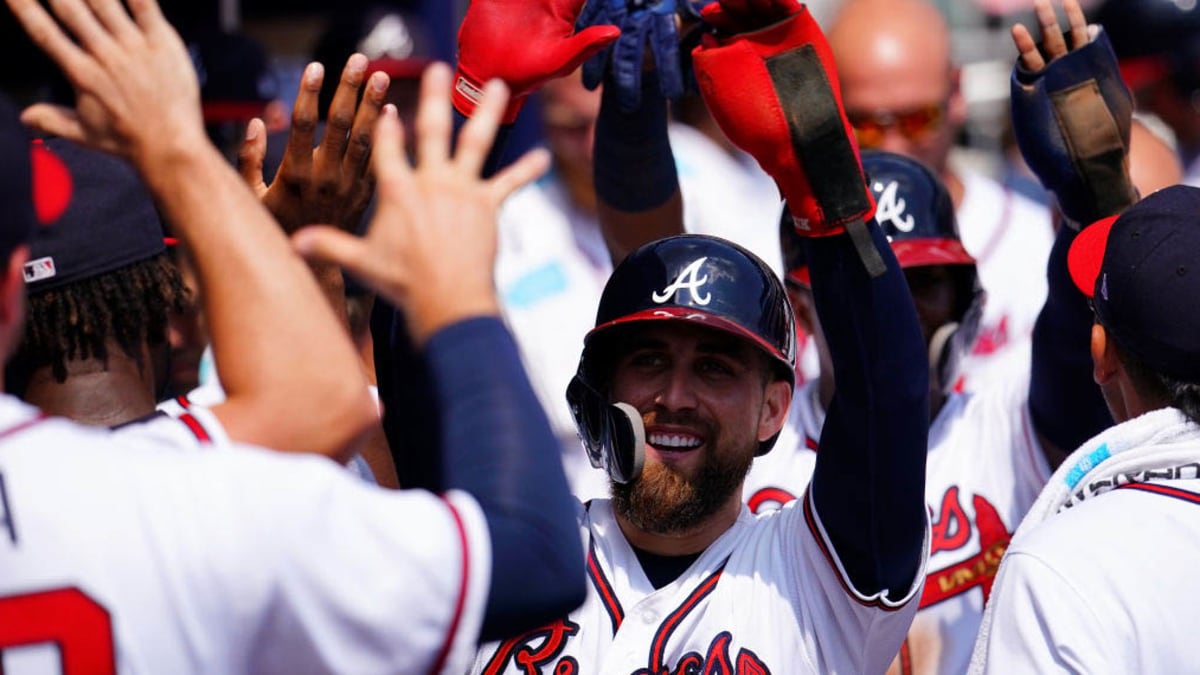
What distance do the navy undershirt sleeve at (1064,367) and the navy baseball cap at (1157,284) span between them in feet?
1.45

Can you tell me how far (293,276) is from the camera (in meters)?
1.70

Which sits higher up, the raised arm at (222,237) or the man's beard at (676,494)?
the raised arm at (222,237)

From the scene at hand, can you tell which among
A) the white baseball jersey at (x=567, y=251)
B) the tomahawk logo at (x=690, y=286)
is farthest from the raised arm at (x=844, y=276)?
the white baseball jersey at (x=567, y=251)

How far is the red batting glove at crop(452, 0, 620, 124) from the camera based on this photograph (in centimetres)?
239

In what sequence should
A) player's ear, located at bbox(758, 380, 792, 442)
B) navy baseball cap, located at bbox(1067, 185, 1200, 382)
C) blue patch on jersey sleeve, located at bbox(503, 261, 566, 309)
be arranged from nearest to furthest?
navy baseball cap, located at bbox(1067, 185, 1200, 382)
player's ear, located at bbox(758, 380, 792, 442)
blue patch on jersey sleeve, located at bbox(503, 261, 566, 309)

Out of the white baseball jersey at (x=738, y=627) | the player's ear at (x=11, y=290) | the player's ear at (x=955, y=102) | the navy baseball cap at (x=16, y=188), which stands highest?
the navy baseball cap at (x=16, y=188)

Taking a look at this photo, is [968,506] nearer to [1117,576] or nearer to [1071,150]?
[1071,150]

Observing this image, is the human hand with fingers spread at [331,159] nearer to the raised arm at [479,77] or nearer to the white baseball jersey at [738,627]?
the raised arm at [479,77]

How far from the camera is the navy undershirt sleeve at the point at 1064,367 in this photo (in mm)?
2939

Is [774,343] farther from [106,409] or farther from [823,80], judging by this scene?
[106,409]

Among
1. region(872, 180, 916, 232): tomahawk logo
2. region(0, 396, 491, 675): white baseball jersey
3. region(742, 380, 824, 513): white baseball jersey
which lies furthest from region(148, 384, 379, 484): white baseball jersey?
region(872, 180, 916, 232): tomahawk logo

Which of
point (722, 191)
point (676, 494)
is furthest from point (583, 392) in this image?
point (722, 191)

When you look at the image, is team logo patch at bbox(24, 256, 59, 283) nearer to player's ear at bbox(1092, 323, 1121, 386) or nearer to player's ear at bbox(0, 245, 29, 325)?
player's ear at bbox(0, 245, 29, 325)

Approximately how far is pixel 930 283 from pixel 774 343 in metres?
0.91
